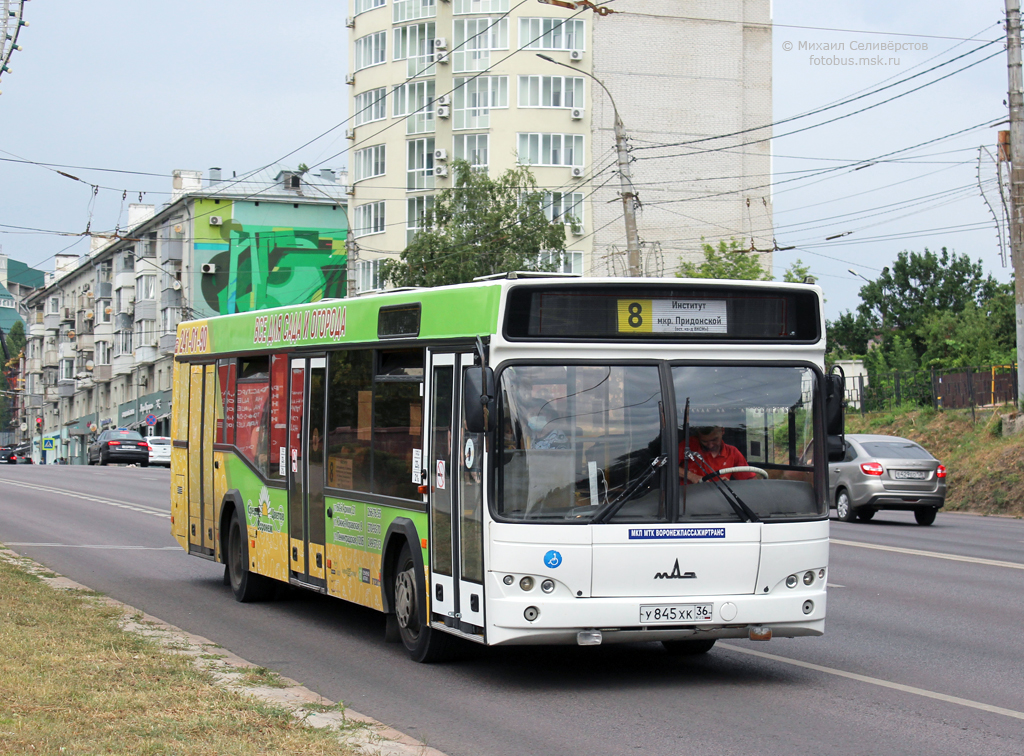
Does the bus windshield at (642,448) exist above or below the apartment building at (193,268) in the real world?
below

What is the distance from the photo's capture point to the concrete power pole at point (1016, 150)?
28994 millimetres

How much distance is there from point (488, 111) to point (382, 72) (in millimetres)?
6569

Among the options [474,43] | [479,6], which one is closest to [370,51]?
[474,43]

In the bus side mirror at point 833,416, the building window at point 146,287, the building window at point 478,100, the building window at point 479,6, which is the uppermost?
the building window at point 479,6

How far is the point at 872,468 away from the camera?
950 inches

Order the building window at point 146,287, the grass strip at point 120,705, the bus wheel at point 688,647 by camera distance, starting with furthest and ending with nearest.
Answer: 1. the building window at point 146,287
2. the bus wheel at point 688,647
3. the grass strip at point 120,705

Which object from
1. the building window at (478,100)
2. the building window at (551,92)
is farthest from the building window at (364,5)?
the building window at (551,92)

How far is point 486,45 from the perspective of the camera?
219 feet

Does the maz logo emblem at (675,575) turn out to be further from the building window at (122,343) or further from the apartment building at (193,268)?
the building window at (122,343)

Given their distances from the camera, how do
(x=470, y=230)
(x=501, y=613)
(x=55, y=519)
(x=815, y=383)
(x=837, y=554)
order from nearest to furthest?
(x=501, y=613) → (x=815, y=383) → (x=837, y=554) → (x=55, y=519) → (x=470, y=230)

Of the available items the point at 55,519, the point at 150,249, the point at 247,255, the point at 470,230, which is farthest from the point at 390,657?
the point at 150,249

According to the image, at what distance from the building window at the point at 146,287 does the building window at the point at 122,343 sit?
3.45m

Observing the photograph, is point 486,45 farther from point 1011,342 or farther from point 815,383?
point 815,383

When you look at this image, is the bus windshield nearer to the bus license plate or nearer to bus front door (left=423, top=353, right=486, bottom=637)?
bus front door (left=423, top=353, right=486, bottom=637)
